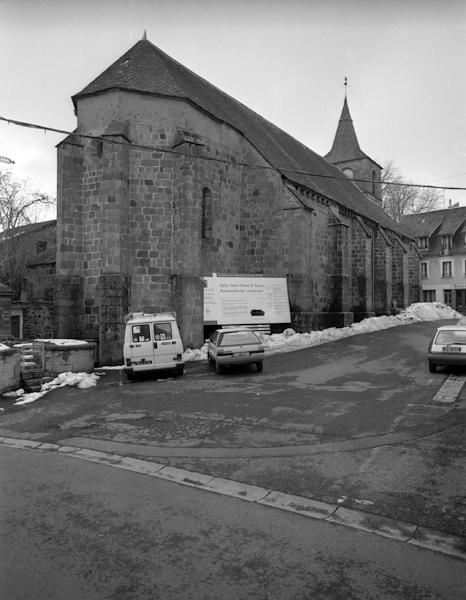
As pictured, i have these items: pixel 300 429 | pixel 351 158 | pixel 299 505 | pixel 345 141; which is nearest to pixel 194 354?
pixel 300 429

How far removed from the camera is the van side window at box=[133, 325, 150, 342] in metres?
13.6

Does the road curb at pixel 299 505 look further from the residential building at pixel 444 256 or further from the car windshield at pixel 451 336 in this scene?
the residential building at pixel 444 256

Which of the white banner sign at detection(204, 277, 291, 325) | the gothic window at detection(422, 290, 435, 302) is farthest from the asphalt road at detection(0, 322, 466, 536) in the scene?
the gothic window at detection(422, 290, 435, 302)

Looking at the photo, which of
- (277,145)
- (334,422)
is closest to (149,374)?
(334,422)

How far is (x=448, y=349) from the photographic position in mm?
12734

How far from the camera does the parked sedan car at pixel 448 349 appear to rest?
12.6m

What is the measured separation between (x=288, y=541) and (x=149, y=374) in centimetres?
1099

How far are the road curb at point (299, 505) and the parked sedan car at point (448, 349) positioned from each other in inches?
360

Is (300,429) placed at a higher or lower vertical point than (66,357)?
lower

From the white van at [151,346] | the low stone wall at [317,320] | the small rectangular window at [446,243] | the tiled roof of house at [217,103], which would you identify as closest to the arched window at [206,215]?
the tiled roof of house at [217,103]

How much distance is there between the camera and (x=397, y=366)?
1440cm

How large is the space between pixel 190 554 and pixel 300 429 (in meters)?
4.33

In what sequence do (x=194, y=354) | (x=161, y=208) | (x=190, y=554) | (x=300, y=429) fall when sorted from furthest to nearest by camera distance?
(x=161, y=208), (x=194, y=354), (x=300, y=429), (x=190, y=554)

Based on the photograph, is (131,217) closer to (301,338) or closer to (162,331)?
(162,331)
